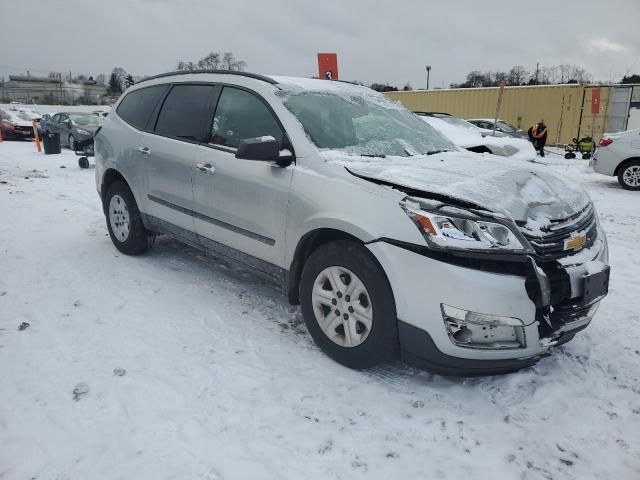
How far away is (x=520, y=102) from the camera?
898 inches

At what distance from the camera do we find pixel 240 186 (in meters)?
3.39

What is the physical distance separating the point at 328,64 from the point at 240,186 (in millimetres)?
4217

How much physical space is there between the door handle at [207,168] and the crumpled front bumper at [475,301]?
1570 mm

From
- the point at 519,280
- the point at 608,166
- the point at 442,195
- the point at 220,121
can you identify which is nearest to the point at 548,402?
the point at 519,280

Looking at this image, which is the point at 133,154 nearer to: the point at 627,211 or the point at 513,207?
the point at 513,207

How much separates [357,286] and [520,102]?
2320 centimetres

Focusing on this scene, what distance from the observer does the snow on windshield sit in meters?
3.31

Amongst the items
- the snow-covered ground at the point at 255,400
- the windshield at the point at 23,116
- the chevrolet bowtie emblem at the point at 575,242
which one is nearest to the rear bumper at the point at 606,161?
the snow-covered ground at the point at 255,400

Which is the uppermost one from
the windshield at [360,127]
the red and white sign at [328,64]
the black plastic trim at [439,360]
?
the red and white sign at [328,64]

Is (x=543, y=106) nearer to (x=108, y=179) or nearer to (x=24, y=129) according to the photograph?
(x=108, y=179)

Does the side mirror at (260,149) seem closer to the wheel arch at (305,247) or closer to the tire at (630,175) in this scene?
the wheel arch at (305,247)

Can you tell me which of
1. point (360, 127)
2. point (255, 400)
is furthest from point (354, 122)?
point (255, 400)

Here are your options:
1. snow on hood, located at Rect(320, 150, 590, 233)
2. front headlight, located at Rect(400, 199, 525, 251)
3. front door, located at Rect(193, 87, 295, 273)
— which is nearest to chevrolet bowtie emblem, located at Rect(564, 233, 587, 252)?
snow on hood, located at Rect(320, 150, 590, 233)

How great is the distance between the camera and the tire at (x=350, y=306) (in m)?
2.62
